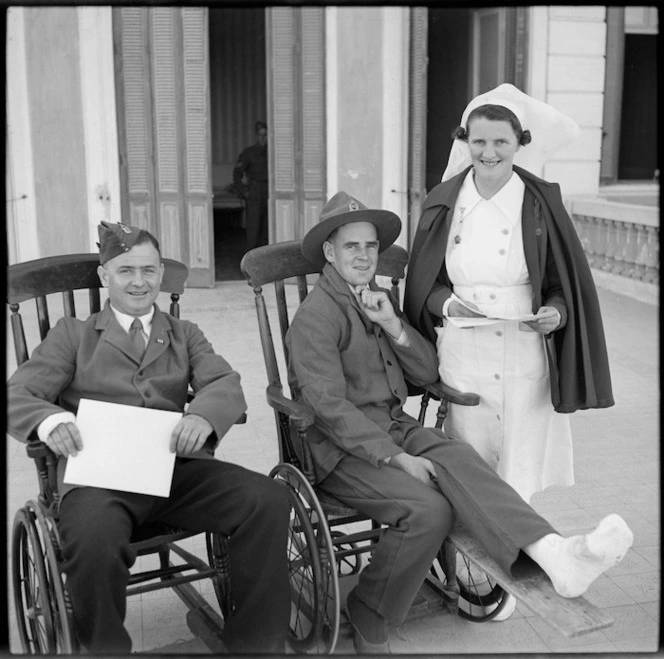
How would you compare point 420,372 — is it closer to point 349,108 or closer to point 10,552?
point 10,552

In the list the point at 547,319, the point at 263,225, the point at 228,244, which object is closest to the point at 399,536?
the point at 547,319

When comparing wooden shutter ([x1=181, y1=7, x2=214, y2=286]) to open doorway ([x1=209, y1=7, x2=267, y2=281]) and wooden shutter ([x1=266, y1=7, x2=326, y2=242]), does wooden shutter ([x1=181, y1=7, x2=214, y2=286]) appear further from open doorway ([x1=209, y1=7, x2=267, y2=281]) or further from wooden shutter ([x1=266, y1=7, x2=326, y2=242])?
open doorway ([x1=209, y1=7, x2=267, y2=281])

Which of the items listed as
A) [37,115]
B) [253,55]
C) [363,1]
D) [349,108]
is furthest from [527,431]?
[253,55]

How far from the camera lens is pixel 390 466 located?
106 inches

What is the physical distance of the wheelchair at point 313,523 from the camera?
8.52 feet

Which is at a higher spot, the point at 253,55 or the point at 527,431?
the point at 253,55

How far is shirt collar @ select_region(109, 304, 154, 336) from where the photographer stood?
274cm

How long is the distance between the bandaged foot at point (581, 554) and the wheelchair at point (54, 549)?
952mm

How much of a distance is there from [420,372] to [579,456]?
186 cm

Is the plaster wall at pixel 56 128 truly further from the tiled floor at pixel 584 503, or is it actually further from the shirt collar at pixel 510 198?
the shirt collar at pixel 510 198

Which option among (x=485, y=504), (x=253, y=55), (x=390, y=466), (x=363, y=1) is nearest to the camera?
(x=363, y=1)

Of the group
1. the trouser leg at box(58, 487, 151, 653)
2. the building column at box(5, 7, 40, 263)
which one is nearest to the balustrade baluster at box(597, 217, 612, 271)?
the building column at box(5, 7, 40, 263)

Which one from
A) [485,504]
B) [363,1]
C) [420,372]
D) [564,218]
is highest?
[363,1]

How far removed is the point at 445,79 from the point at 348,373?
28.5 feet
